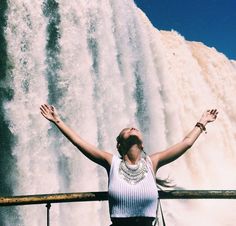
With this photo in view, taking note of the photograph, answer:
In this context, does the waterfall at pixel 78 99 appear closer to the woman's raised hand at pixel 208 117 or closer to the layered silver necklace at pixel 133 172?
the woman's raised hand at pixel 208 117

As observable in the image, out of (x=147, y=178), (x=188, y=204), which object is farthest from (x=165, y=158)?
(x=188, y=204)

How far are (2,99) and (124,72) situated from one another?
3.68 metres

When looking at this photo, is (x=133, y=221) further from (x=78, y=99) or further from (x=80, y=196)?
(x=78, y=99)

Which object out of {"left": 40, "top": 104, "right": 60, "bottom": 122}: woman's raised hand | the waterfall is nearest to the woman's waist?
{"left": 40, "top": 104, "right": 60, "bottom": 122}: woman's raised hand

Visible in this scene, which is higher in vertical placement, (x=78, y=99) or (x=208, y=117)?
(x=78, y=99)

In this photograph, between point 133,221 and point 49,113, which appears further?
point 49,113

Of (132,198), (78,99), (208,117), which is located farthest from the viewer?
(78,99)

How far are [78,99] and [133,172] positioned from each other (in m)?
7.33

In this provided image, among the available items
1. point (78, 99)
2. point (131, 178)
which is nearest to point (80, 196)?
point (131, 178)

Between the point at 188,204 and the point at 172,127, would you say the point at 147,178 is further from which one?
the point at 172,127

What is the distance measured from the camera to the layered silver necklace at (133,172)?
2.33 m

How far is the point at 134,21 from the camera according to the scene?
478 inches

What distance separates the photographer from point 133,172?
7.73 feet

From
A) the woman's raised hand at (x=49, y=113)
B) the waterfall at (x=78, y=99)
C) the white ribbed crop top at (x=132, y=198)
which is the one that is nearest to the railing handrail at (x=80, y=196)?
the white ribbed crop top at (x=132, y=198)
